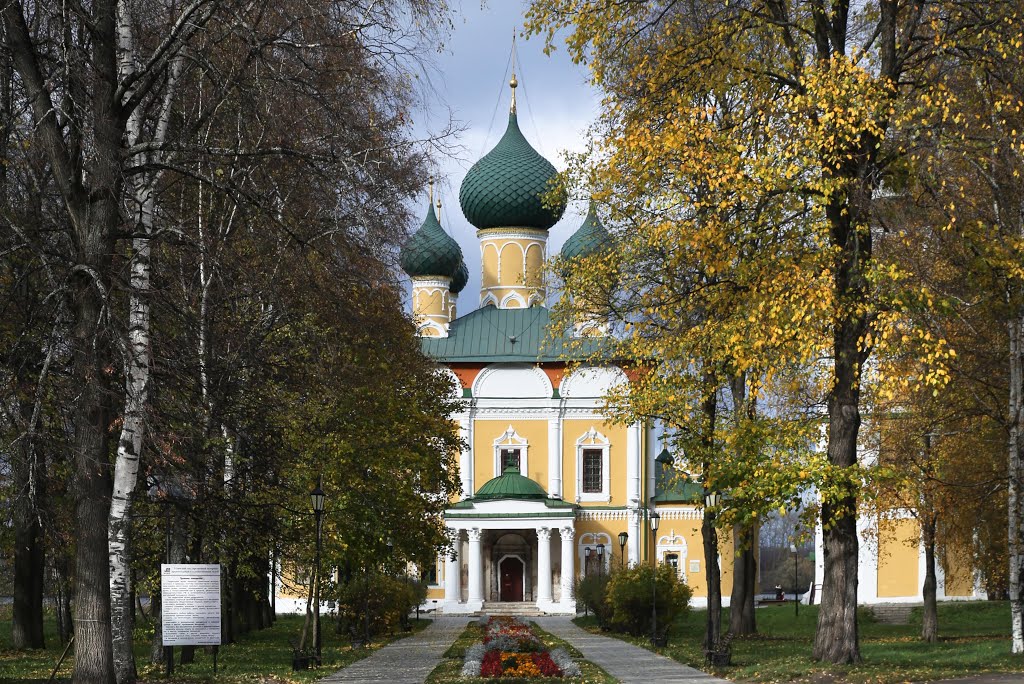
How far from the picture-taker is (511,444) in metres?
49.2

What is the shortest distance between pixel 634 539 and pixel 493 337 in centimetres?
966

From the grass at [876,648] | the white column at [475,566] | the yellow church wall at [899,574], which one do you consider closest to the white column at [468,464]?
the white column at [475,566]

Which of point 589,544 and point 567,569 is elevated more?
point 589,544

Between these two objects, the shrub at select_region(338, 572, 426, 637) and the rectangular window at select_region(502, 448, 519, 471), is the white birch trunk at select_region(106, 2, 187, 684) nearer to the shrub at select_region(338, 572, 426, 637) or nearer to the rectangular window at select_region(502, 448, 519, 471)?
the shrub at select_region(338, 572, 426, 637)

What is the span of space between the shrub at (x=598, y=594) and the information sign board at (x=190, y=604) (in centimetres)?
1822

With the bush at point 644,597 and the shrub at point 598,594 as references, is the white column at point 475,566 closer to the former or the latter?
the shrub at point 598,594

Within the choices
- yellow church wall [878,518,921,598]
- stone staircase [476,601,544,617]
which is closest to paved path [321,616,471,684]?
stone staircase [476,601,544,617]

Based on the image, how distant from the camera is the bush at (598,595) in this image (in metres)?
32.0

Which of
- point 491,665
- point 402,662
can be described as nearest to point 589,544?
point 402,662

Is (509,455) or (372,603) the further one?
(509,455)

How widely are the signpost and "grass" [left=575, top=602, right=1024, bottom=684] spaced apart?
6.17m

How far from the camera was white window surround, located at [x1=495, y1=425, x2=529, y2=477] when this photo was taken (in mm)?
49062

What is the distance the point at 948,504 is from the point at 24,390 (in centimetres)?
1945

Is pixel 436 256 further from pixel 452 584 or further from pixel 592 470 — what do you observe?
pixel 452 584
